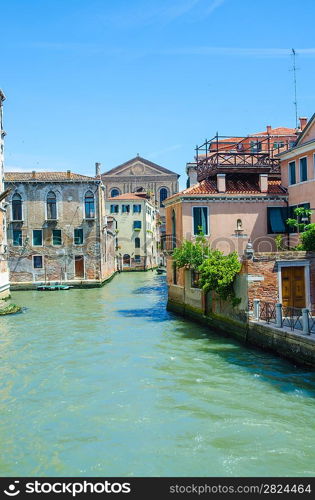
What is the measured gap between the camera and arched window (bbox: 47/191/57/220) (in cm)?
3659

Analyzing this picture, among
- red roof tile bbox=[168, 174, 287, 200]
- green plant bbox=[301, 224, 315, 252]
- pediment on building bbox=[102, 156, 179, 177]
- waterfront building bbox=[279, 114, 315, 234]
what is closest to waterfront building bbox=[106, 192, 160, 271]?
pediment on building bbox=[102, 156, 179, 177]

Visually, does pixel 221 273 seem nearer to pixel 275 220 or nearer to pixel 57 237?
pixel 275 220

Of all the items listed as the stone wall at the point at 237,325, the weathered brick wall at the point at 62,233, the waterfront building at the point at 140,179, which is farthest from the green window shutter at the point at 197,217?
the waterfront building at the point at 140,179

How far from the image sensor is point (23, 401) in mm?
10148

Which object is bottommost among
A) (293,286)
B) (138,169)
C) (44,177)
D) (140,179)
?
(293,286)

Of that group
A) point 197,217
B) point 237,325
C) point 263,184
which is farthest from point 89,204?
point 237,325

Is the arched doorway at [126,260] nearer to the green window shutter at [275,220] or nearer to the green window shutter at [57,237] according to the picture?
the green window shutter at [57,237]

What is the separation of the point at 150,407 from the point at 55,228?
2847cm

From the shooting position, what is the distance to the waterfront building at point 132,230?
51.1 metres

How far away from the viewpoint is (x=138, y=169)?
6384 centimetres

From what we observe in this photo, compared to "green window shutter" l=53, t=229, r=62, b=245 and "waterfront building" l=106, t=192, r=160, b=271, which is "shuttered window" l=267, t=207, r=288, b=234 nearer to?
"green window shutter" l=53, t=229, r=62, b=245

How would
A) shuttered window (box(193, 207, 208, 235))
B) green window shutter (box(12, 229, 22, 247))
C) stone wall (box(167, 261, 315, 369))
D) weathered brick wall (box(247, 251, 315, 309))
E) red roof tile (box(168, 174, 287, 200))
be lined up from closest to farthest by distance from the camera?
1. stone wall (box(167, 261, 315, 369))
2. weathered brick wall (box(247, 251, 315, 309))
3. shuttered window (box(193, 207, 208, 235))
4. red roof tile (box(168, 174, 287, 200))
5. green window shutter (box(12, 229, 22, 247))

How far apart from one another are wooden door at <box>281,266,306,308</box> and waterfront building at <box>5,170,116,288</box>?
22491 mm
